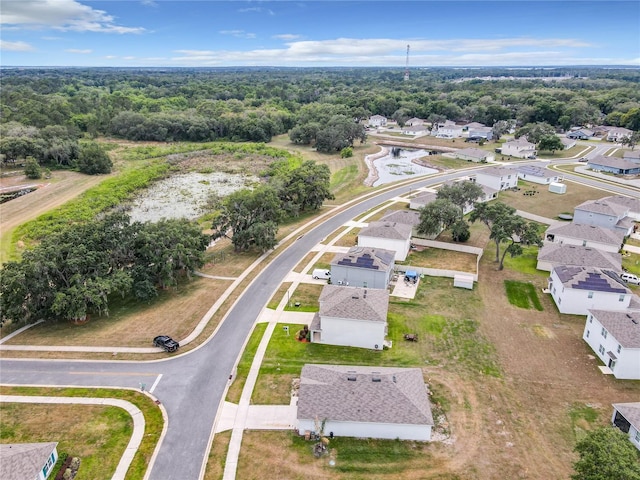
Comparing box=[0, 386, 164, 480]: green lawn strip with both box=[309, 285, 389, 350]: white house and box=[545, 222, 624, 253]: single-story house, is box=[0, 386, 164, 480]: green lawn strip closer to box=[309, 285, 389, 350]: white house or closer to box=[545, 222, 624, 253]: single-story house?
box=[309, 285, 389, 350]: white house

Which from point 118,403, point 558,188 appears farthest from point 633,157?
point 118,403

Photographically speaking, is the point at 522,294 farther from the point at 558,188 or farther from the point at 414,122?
the point at 414,122

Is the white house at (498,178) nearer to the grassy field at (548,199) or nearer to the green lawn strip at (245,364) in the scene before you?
the grassy field at (548,199)

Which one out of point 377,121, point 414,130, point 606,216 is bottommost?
point 606,216

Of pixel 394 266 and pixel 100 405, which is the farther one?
pixel 394 266

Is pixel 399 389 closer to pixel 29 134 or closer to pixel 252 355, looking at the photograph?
pixel 252 355

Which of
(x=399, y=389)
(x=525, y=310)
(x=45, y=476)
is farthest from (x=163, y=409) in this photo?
(x=525, y=310)
